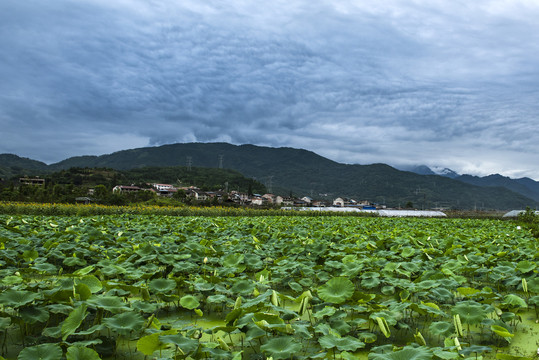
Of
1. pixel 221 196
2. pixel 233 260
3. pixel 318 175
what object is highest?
pixel 318 175

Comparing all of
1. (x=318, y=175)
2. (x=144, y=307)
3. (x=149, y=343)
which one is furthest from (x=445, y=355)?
(x=318, y=175)

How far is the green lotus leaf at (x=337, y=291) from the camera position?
10.1 feet

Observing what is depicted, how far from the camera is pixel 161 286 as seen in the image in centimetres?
346

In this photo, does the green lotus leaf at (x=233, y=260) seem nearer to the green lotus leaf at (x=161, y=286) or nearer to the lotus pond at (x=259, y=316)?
the lotus pond at (x=259, y=316)

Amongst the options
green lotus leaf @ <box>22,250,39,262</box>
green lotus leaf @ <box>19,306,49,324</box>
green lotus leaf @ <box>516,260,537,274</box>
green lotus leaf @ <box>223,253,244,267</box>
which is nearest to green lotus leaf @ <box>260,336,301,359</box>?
green lotus leaf @ <box>19,306,49,324</box>

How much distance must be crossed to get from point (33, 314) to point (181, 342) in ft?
4.19

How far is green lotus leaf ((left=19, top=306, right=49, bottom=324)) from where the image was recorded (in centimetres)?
251

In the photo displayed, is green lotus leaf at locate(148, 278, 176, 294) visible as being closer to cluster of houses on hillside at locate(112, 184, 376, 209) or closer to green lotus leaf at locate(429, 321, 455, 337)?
green lotus leaf at locate(429, 321, 455, 337)

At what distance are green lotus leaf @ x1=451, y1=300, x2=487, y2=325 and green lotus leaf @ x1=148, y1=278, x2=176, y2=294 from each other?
2.52 metres

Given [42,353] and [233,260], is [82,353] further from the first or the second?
[233,260]

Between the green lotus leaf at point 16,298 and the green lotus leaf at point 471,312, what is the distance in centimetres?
328

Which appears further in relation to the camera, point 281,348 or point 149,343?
point 281,348

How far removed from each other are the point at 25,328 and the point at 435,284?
3.60 meters

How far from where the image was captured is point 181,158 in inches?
6545
